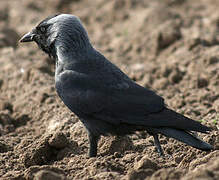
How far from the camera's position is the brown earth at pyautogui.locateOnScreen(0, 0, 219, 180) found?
5.61m

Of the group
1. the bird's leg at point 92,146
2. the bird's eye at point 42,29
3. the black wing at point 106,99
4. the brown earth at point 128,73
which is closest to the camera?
the brown earth at point 128,73

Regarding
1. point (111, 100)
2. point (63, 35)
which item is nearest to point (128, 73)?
point (63, 35)

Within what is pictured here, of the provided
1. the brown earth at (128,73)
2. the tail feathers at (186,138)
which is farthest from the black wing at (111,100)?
the brown earth at (128,73)

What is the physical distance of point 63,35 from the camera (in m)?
6.77

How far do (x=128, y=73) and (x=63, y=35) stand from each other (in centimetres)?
321

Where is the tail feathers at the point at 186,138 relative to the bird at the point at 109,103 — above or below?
below

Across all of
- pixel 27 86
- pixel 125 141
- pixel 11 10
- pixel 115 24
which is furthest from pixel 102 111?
pixel 11 10

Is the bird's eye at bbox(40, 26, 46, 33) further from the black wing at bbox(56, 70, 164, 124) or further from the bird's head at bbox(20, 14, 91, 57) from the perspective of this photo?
the black wing at bbox(56, 70, 164, 124)

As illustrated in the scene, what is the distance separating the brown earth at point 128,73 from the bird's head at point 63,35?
1.13m

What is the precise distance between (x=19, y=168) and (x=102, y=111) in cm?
121

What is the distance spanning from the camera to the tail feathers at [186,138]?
5.67 meters

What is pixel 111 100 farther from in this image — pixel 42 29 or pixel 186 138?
pixel 42 29

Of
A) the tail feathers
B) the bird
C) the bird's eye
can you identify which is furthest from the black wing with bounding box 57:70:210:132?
the bird's eye

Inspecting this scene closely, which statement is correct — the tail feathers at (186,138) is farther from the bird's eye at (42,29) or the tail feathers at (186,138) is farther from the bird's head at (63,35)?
the bird's eye at (42,29)
